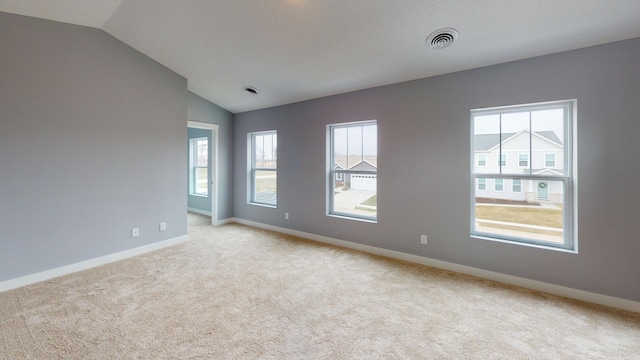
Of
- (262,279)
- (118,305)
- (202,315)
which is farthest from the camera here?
(262,279)

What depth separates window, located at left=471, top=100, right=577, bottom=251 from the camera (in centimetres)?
270

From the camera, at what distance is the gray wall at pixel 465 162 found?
2.38m

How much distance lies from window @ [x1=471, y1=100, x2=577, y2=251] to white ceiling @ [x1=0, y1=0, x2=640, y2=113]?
66 centimetres

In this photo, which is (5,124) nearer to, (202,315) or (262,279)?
(202,315)

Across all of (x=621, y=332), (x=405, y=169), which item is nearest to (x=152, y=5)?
(x=405, y=169)

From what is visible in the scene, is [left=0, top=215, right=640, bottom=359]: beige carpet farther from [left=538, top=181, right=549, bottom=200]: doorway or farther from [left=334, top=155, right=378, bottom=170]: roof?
[left=334, top=155, right=378, bottom=170]: roof

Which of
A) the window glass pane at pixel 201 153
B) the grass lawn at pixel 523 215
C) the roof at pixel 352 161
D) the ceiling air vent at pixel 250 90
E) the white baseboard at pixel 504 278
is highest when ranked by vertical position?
the ceiling air vent at pixel 250 90

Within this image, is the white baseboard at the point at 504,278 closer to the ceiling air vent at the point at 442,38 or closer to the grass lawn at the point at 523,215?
the grass lawn at the point at 523,215

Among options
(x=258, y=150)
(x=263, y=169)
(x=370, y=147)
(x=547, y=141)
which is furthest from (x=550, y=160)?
(x=258, y=150)

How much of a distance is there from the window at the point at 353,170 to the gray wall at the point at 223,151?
241 centimetres

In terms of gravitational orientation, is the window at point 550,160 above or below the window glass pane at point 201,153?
below

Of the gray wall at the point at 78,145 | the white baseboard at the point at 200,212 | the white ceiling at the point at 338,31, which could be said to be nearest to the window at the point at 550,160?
the white ceiling at the point at 338,31

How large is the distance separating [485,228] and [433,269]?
0.80 m

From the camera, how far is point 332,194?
4.38 m
